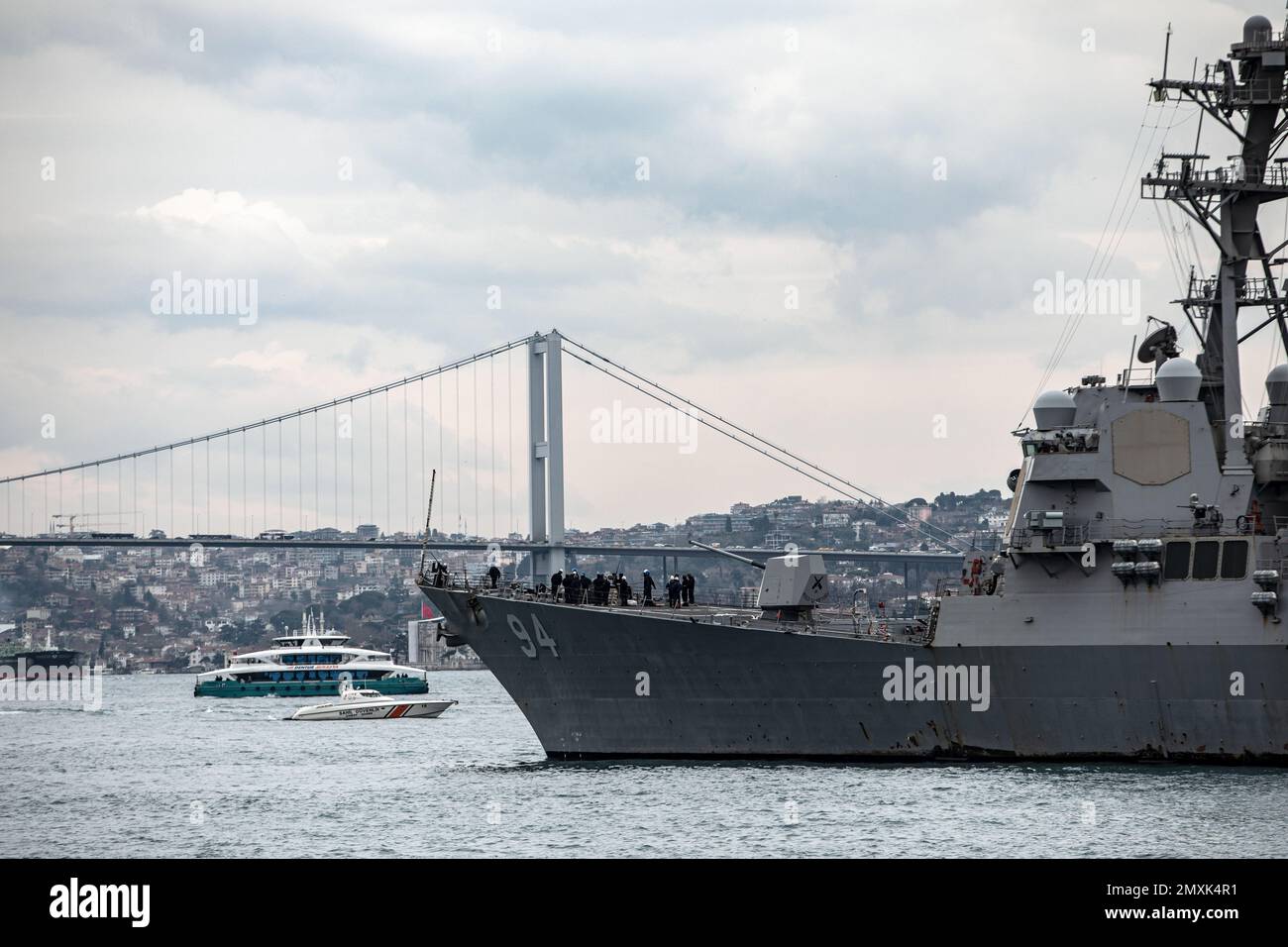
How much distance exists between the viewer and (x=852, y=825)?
21609mm

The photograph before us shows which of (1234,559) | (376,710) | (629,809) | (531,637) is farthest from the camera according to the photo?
(376,710)

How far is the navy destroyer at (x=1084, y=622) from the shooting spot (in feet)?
84.2

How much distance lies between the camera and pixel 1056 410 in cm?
2748

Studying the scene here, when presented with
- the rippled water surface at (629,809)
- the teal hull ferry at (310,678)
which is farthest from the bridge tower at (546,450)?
the rippled water surface at (629,809)

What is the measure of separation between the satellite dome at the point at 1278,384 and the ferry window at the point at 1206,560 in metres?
3.33

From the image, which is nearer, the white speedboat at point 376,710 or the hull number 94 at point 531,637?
the hull number 94 at point 531,637

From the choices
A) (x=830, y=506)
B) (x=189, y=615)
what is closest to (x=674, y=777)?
(x=830, y=506)

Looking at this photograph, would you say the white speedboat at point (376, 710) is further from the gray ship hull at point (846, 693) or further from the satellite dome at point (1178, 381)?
the satellite dome at point (1178, 381)

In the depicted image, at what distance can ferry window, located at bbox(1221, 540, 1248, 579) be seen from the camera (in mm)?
25609

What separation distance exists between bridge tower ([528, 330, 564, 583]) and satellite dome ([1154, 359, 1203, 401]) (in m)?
52.6

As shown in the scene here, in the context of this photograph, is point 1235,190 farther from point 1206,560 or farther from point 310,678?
point 310,678

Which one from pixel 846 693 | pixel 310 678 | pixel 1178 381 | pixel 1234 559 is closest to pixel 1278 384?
pixel 1178 381

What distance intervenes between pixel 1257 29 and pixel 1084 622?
10.7m

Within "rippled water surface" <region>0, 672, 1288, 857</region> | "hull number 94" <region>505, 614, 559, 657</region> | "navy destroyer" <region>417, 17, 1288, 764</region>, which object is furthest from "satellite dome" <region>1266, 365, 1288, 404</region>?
"hull number 94" <region>505, 614, 559, 657</region>
